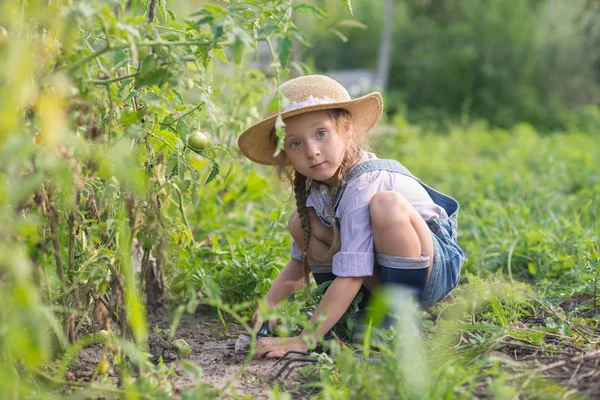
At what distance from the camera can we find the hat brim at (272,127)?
2.12 meters

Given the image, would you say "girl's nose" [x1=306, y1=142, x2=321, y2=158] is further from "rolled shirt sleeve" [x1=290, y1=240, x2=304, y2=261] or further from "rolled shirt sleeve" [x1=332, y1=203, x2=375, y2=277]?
"rolled shirt sleeve" [x1=290, y1=240, x2=304, y2=261]

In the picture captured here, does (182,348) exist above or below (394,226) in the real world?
below

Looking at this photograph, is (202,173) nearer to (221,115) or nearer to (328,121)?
(221,115)

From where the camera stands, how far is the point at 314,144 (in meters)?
2.05

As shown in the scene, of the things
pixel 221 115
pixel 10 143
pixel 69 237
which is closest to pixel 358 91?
pixel 221 115

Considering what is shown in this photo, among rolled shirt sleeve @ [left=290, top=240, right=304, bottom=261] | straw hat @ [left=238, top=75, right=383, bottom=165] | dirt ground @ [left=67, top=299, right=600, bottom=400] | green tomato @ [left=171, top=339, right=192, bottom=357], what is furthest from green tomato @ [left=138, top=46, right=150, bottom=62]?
rolled shirt sleeve @ [left=290, top=240, right=304, bottom=261]

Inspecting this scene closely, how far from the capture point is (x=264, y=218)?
3158mm

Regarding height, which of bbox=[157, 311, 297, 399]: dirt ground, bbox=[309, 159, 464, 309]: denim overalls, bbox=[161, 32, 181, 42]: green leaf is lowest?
bbox=[157, 311, 297, 399]: dirt ground

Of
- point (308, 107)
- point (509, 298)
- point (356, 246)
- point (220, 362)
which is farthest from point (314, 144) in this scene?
point (509, 298)

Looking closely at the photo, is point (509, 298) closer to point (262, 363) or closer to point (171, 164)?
point (262, 363)

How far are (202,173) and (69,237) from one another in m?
1.29

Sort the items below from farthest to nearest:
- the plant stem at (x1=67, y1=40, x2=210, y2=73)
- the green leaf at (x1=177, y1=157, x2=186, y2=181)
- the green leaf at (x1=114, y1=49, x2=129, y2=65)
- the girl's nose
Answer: the girl's nose < the green leaf at (x1=177, y1=157, x2=186, y2=181) < the green leaf at (x1=114, y1=49, x2=129, y2=65) < the plant stem at (x1=67, y1=40, x2=210, y2=73)

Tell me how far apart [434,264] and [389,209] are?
0.28 metres

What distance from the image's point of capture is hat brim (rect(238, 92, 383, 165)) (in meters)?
2.12
